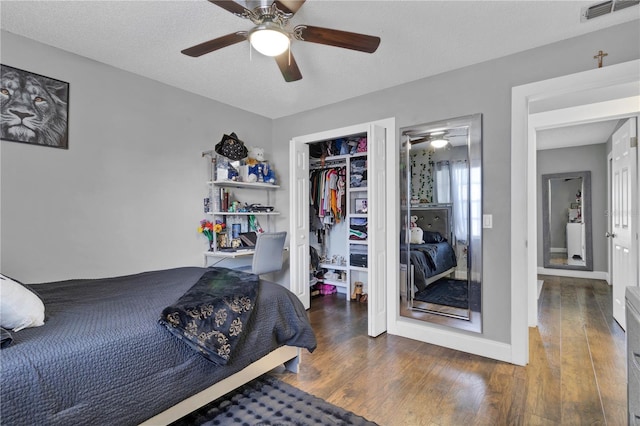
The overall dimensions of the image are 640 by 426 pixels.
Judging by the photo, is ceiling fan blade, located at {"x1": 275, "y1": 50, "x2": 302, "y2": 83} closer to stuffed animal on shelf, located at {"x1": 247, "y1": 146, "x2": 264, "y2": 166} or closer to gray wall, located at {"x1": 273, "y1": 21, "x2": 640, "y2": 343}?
gray wall, located at {"x1": 273, "y1": 21, "x2": 640, "y2": 343}

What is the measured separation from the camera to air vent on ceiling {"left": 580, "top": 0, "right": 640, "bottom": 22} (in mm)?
1866

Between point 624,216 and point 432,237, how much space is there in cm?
216

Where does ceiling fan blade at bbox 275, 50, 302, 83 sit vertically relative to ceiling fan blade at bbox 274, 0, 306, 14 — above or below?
below

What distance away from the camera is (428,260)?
302 centimetres

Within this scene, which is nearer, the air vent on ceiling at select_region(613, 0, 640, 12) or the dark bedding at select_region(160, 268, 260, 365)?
the dark bedding at select_region(160, 268, 260, 365)

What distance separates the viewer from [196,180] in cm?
342

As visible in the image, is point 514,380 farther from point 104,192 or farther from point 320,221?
point 104,192

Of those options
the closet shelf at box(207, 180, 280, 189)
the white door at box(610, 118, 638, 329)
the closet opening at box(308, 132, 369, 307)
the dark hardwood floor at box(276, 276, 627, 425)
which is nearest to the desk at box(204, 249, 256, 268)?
the closet shelf at box(207, 180, 280, 189)

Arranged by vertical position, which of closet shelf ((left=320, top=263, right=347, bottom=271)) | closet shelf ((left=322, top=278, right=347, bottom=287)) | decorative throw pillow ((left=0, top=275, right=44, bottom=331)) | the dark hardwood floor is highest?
decorative throw pillow ((left=0, top=275, right=44, bottom=331))

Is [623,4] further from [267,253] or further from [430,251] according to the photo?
[267,253]

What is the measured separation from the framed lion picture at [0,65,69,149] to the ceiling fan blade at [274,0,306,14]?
2.00m

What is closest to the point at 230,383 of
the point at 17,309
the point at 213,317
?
the point at 213,317

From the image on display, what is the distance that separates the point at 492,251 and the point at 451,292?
0.54 m

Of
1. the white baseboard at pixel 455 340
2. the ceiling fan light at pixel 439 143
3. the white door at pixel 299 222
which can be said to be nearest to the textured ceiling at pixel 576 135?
the ceiling fan light at pixel 439 143
